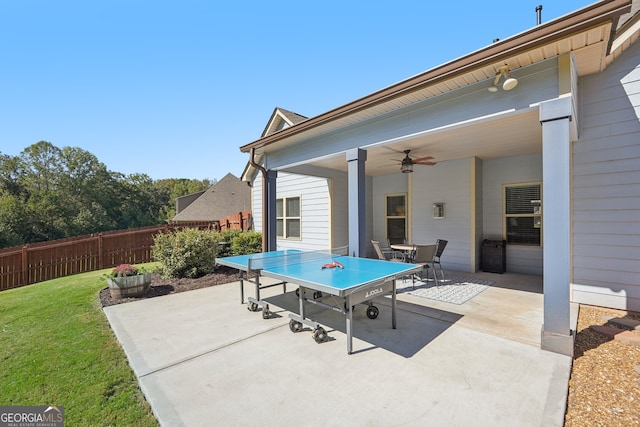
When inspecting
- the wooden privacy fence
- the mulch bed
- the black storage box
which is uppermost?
the wooden privacy fence

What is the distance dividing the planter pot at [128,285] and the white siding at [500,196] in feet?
29.7

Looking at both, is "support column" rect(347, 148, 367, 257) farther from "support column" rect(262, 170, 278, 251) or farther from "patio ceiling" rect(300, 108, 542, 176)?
"support column" rect(262, 170, 278, 251)

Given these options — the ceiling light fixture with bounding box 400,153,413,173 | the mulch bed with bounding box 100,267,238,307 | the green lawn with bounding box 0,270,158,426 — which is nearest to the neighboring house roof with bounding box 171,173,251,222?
the mulch bed with bounding box 100,267,238,307

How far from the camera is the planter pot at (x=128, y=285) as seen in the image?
556cm

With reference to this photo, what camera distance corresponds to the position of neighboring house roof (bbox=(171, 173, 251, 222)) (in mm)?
21406

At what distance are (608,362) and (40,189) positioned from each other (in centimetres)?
5385

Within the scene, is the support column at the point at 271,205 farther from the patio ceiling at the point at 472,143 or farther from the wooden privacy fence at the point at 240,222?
the wooden privacy fence at the point at 240,222

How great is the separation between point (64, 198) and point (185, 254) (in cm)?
4384

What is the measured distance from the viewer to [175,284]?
6.72 metres

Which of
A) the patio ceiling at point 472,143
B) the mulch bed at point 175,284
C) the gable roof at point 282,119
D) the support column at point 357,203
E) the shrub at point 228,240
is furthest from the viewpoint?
the gable roof at point 282,119

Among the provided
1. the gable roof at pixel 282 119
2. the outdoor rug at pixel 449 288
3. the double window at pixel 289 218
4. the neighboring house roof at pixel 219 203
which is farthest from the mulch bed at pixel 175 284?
the neighboring house roof at pixel 219 203

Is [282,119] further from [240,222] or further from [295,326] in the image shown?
[295,326]

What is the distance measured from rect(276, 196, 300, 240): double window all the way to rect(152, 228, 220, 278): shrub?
12.3 ft

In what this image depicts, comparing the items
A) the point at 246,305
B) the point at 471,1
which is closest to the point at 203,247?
the point at 246,305
